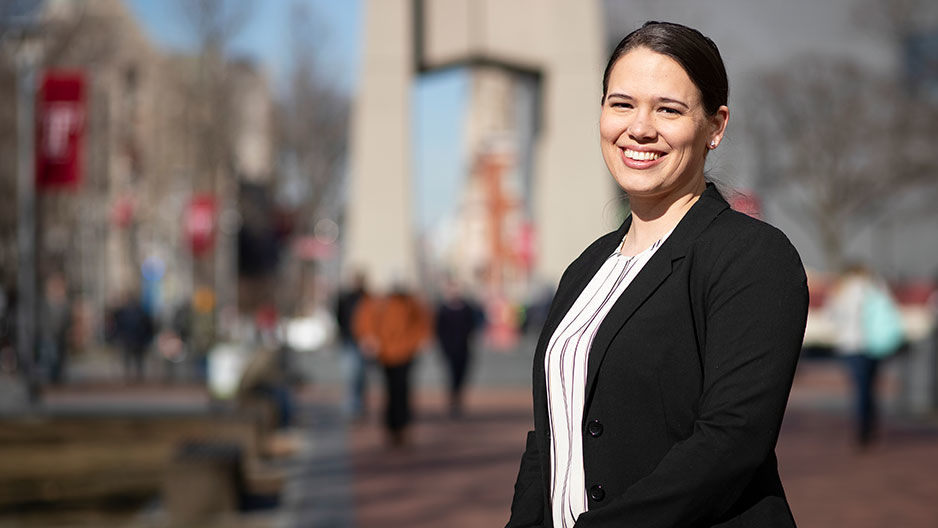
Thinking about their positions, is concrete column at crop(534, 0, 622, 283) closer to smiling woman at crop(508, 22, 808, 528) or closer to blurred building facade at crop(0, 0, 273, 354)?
blurred building facade at crop(0, 0, 273, 354)

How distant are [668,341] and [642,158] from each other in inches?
14.4

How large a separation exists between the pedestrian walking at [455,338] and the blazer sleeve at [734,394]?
674 inches

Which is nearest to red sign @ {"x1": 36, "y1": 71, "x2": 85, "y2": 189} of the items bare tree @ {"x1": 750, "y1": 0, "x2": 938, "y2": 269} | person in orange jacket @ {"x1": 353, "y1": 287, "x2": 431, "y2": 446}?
person in orange jacket @ {"x1": 353, "y1": 287, "x2": 431, "y2": 446}

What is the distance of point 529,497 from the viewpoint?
2.74 meters

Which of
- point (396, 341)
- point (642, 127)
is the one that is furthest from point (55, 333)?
point (642, 127)

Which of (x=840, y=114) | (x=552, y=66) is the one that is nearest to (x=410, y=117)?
(x=552, y=66)

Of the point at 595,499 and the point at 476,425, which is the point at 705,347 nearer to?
the point at 595,499

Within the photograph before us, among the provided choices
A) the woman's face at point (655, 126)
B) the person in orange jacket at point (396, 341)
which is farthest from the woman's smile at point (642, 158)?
the person in orange jacket at point (396, 341)

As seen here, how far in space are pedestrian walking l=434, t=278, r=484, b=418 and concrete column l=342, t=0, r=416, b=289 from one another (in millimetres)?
15535

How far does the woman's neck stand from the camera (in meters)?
2.64

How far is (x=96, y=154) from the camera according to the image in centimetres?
3881

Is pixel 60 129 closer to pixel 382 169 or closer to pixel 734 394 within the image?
pixel 382 169

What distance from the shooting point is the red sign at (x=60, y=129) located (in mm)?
19984

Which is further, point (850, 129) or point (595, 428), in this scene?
point (850, 129)
